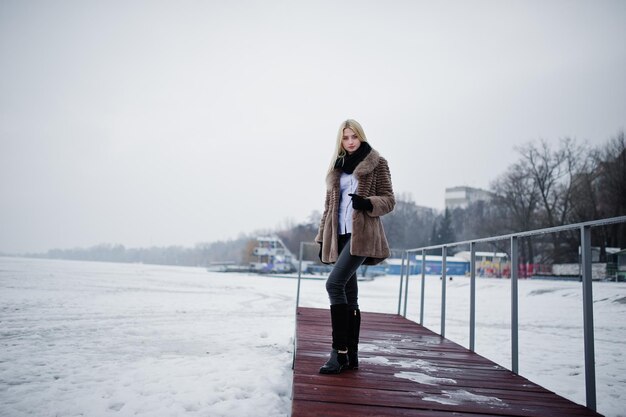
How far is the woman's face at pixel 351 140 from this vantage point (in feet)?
8.55

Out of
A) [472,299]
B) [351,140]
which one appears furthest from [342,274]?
[472,299]

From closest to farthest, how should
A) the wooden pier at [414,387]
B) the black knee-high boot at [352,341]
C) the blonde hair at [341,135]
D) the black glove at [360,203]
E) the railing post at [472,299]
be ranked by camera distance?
the wooden pier at [414,387] → the black glove at [360,203] → the black knee-high boot at [352,341] → the blonde hair at [341,135] → the railing post at [472,299]

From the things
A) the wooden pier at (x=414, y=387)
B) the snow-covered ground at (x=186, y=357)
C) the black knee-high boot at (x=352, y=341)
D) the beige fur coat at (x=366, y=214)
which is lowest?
the snow-covered ground at (x=186, y=357)

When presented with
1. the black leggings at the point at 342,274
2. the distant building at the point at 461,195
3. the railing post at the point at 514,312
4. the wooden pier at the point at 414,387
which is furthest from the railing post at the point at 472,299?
the distant building at the point at 461,195

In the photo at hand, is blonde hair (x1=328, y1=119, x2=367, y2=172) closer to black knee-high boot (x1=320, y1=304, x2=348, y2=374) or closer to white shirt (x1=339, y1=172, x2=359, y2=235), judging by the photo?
white shirt (x1=339, y1=172, x2=359, y2=235)

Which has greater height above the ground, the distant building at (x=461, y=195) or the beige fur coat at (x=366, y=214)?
the distant building at (x=461, y=195)

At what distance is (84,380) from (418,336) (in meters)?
3.48

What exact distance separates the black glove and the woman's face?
416mm

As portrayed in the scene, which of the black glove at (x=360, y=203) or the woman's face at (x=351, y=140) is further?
the woman's face at (x=351, y=140)

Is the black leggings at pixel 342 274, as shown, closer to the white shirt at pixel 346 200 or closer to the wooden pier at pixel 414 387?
the white shirt at pixel 346 200

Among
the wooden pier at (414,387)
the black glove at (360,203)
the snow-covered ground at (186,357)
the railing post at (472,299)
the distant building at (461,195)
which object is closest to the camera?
the wooden pier at (414,387)

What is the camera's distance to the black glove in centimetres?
237

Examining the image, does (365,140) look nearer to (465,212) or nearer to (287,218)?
(465,212)

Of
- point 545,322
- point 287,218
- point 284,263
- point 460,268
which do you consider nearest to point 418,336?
point 545,322
